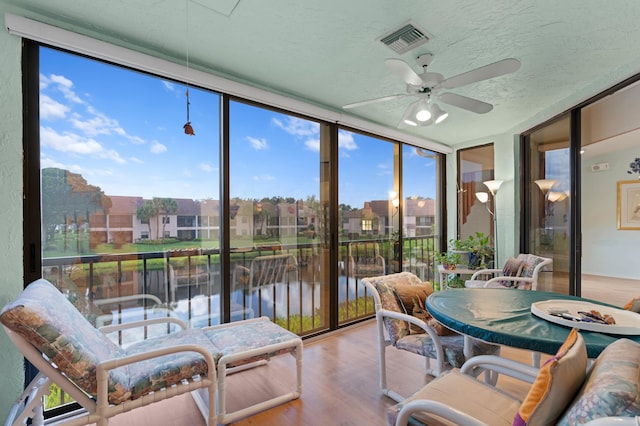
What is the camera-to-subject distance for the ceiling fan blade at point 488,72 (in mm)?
1626

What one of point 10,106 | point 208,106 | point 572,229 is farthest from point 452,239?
point 10,106

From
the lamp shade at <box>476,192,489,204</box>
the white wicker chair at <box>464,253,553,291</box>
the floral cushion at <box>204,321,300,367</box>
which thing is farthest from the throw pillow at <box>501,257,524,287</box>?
the floral cushion at <box>204,321,300,367</box>

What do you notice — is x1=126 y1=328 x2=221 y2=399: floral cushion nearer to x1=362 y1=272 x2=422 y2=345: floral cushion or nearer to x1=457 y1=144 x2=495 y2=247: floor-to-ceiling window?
x1=362 y1=272 x2=422 y2=345: floral cushion

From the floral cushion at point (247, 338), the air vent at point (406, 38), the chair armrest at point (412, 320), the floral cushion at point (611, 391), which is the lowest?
the floral cushion at point (247, 338)

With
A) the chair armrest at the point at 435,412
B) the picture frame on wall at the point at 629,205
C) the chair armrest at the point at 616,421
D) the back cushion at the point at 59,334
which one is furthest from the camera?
the picture frame on wall at the point at 629,205

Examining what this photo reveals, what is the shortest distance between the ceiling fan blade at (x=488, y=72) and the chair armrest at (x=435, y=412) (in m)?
1.70

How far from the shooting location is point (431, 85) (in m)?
2.05

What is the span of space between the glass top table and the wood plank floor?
0.79 metres

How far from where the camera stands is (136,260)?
2262mm

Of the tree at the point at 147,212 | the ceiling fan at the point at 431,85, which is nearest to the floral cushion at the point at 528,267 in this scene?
the ceiling fan at the point at 431,85

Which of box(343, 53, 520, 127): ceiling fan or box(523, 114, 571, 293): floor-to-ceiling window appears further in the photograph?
box(523, 114, 571, 293): floor-to-ceiling window

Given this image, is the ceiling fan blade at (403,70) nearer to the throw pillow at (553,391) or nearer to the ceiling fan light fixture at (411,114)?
the ceiling fan light fixture at (411,114)

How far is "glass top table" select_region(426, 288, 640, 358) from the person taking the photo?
1.25m

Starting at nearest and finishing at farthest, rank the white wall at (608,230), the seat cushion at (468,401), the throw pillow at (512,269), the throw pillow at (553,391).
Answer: the throw pillow at (553,391) → the seat cushion at (468,401) → the throw pillow at (512,269) → the white wall at (608,230)
